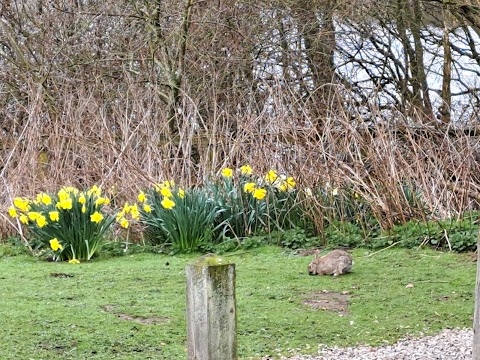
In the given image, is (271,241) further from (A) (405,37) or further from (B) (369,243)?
(A) (405,37)

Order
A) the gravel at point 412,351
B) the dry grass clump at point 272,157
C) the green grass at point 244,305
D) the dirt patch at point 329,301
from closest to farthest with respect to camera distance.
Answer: the gravel at point 412,351 < the green grass at point 244,305 < the dirt patch at point 329,301 < the dry grass clump at point 272,157

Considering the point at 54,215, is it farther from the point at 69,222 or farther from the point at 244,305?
the point at 244,305

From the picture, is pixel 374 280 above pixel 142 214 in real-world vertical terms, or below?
below

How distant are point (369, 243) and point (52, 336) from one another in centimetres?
431

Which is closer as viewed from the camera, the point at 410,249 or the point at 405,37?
the point at 410,249

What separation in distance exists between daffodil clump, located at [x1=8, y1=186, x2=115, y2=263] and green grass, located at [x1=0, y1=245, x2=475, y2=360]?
0.37m

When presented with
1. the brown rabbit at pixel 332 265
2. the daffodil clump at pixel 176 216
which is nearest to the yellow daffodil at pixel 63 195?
the daffodil clump at pixel 176 216

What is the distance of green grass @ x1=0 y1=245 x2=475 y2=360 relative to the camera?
15.8ft

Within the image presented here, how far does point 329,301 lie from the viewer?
6.04m

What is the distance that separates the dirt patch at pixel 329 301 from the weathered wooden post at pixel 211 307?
107 inches

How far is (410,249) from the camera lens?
315 inches

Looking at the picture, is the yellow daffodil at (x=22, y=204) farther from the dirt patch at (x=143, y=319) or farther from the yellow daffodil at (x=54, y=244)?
the dirt patch at (x=143, y=319)

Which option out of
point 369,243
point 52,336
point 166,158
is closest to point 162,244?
point 166,158

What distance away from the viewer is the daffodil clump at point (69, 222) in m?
8.29
